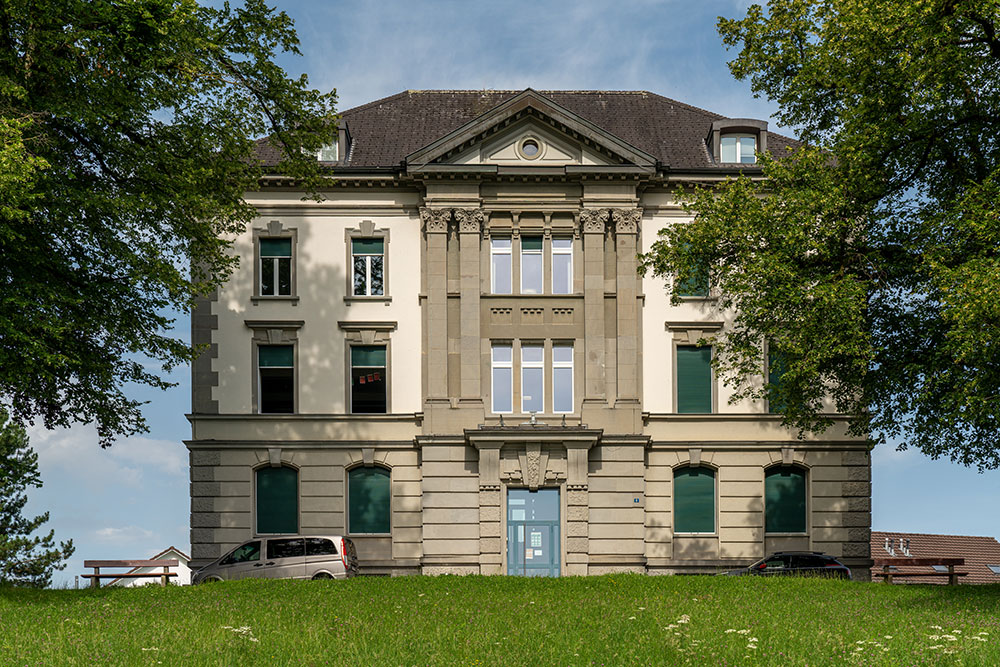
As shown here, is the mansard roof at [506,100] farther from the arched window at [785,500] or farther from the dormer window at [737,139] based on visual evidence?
the arched window at [785,500]

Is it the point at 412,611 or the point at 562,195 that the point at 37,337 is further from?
the point at 562,195

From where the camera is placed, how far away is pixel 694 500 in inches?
1459

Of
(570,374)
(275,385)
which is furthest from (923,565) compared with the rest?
(275,385)

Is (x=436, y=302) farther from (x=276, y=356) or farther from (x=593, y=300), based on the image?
(x=276, y=356)

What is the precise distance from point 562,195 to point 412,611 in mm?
20543

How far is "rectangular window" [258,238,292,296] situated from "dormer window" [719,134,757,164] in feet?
51.1

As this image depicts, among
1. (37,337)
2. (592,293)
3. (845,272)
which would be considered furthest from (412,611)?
(592,293)

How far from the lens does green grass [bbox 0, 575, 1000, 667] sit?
14.3 metres

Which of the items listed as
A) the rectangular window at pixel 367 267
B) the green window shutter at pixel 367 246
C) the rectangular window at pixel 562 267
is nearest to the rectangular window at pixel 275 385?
the rectangular window at pixel 367 267

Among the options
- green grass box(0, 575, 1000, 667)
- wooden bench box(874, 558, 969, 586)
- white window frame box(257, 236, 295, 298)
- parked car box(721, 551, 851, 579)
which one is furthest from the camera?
white window frame box(257, 236, 295, 298)

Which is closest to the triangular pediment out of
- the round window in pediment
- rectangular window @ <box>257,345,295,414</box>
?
the round window in pediment

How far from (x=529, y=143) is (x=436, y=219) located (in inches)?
160

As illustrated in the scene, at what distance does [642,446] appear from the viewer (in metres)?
36.4

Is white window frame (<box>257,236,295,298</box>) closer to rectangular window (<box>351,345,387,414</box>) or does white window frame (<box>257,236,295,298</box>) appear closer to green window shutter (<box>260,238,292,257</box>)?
green window shutter (<box>260,238,292,257</box>)
